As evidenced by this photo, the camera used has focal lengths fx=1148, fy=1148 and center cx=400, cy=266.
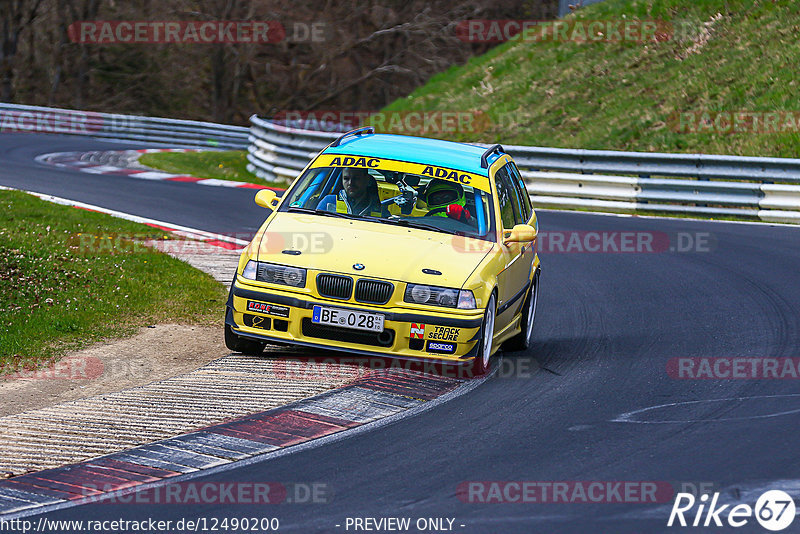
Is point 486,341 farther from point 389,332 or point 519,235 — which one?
point 519,235

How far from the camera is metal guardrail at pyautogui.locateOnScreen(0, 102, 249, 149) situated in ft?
114

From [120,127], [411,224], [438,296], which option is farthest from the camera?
[120,127]

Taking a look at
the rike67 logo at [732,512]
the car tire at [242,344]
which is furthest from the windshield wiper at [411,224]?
the rike67 logo at [732,512]

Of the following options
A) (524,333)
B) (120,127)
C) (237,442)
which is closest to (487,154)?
(524,333)

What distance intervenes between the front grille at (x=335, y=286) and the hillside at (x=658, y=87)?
16.8 meters

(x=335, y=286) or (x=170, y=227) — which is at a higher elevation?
(x=335, y=286)

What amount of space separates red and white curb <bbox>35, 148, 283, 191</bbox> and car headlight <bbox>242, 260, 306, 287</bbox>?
535 inches

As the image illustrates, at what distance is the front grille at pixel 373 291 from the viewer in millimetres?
8398

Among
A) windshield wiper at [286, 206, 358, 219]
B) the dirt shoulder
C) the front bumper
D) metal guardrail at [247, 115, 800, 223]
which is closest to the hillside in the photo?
metal guardrail at [247, 115, 800, 223]

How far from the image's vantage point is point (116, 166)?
25.4 metres

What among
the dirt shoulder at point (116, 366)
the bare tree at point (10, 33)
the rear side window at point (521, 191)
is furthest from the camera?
the bare tree at point (10, 33)

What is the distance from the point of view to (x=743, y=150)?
77.5ft

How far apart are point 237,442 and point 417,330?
1.99 meters

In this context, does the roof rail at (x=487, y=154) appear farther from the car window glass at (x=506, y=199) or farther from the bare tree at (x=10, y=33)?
the bare tree at (x=10, y=33)
